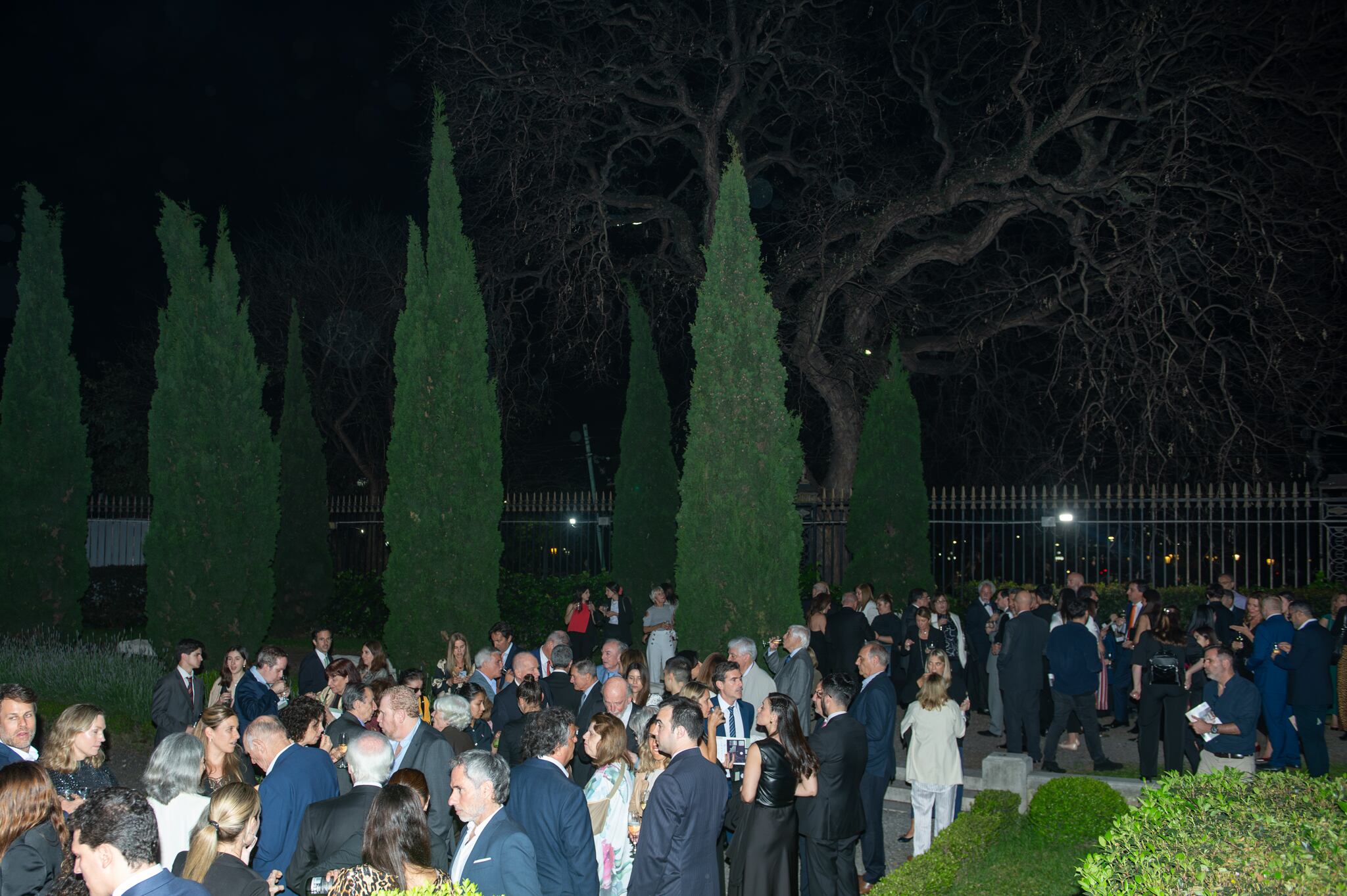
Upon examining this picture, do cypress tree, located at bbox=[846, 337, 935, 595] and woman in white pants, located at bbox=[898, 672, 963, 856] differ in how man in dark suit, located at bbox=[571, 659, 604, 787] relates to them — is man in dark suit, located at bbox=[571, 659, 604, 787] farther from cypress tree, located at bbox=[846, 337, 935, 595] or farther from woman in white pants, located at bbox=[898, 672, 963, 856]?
cypress tree, located at bbox=[846, 337, 935, 595]

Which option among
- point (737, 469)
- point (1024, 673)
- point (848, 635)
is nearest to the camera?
point (1024, 673)

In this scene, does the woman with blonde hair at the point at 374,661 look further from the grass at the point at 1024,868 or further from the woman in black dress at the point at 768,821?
the grass at the point at 1024,868

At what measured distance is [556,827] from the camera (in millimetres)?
5258

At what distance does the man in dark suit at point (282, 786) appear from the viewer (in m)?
5.56

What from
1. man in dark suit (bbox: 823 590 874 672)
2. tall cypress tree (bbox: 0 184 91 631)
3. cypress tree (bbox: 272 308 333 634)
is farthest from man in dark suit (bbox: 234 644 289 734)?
cypress tree (bbox: 272 308 333 634)

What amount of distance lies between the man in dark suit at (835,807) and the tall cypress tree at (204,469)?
10.9 m

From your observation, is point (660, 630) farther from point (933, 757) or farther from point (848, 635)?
point (933, 757)

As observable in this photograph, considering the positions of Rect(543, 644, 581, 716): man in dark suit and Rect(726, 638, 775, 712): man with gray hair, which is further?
Rect(726, 638, 775, 712): man with gray hair

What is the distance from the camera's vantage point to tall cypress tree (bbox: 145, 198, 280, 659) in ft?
50.3

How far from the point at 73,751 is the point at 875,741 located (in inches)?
220

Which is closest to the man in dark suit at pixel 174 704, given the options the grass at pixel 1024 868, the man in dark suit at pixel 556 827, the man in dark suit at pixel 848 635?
the man in dark suit at pixel 556 827

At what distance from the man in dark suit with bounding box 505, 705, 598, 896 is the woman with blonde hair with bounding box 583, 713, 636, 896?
60cm

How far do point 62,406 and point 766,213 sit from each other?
48.4 ft

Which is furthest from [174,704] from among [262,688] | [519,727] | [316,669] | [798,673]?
[798,673]
